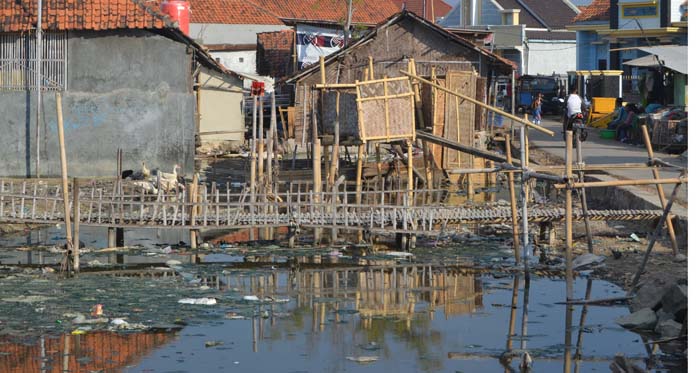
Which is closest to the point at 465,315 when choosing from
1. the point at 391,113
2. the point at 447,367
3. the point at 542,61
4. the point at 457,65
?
the point at 447,367

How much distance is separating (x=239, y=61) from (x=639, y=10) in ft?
45.1

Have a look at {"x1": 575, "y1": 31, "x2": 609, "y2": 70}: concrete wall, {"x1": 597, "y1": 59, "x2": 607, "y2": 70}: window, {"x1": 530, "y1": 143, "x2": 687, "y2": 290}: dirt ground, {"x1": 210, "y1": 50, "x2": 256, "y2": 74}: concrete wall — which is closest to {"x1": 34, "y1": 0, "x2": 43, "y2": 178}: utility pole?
{"x1": 530, "y1": 143, "x2": 687, "y2": 290}: dirt ground

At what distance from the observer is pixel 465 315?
12.6 meters

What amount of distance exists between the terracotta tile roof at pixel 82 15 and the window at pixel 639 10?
758 inches

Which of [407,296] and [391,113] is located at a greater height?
[391,113]

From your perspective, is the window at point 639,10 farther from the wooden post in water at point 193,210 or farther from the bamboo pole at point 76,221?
the bamboo pole at point 76,221

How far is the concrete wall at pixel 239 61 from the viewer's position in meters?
40.8

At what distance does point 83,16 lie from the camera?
2206 cm

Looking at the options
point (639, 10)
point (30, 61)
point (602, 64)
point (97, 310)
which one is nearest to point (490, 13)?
point (602, 64)

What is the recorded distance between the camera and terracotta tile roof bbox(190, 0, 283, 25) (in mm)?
44562

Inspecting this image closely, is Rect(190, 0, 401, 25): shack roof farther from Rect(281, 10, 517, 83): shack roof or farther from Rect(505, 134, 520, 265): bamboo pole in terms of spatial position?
Rect(505, 134, 520, 265): bamboo pole

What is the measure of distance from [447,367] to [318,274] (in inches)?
173

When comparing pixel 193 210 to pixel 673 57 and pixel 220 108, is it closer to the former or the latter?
pixel 673 57

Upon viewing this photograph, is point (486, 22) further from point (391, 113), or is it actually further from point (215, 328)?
point (215, 328)
